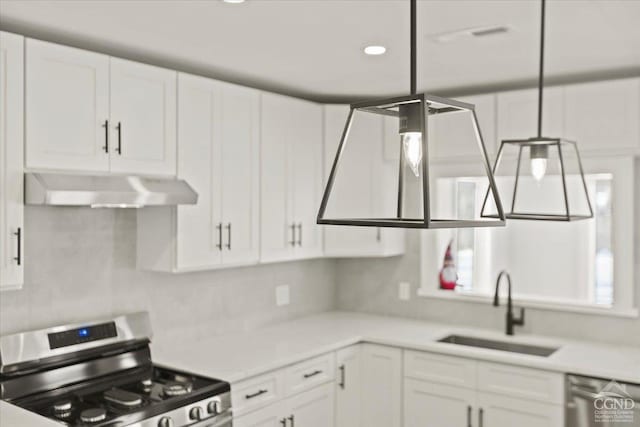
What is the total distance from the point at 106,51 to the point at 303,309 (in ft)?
Result: 7.07

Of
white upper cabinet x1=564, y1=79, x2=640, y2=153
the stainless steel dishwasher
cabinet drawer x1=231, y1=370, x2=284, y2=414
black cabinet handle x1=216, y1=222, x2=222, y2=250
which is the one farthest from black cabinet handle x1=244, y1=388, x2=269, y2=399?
white upper cabinet x1=564, y1=79, x2=640, y2=153

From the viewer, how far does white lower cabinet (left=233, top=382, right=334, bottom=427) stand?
2959 mm

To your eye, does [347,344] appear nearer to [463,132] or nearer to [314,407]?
[314,407]

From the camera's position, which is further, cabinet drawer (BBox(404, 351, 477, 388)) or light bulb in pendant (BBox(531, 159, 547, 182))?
cabinet drawer (BBox(404, 351, 477, 388))

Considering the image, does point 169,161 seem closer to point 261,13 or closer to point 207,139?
point 207,139

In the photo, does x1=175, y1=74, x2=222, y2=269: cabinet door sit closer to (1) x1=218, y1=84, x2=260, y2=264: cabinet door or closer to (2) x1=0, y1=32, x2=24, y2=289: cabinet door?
(1) x1=218, y1=84, x2=260, y2=264: cabinet door

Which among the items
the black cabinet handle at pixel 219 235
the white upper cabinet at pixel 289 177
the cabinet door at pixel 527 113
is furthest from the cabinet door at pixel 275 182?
the cabinet door at pixel 527 113

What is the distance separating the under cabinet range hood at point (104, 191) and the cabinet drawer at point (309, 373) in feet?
3.37

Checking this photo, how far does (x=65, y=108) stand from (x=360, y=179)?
1.97 metres

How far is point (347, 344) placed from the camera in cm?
355

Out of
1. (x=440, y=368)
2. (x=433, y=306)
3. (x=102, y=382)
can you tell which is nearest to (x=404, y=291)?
(x=433, y=306)

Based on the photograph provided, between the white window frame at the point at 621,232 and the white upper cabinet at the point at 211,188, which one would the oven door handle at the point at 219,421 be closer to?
the white upper cabinet at the point at 211,188

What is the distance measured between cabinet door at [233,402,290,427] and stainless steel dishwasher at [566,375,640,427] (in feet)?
4.57

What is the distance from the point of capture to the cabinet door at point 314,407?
3.21 m
